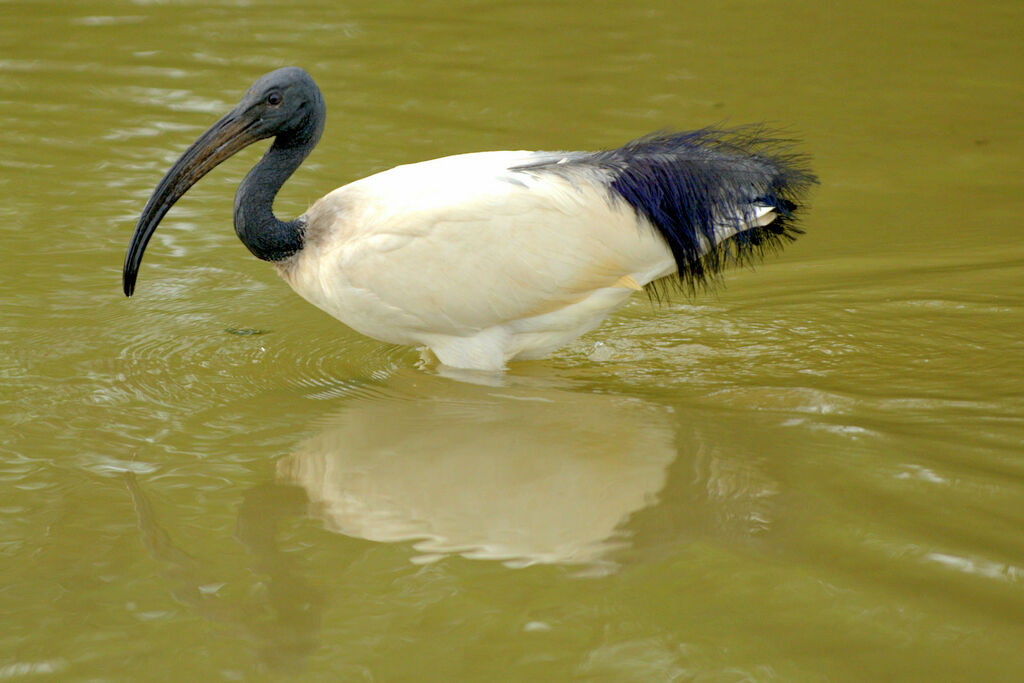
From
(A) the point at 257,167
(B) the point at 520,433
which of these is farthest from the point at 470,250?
(A) the point at 257,167

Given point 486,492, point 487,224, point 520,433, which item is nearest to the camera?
point 486,492

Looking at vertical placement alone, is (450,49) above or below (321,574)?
above

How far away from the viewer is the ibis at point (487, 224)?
16.5ft

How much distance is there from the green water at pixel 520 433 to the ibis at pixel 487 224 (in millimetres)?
382

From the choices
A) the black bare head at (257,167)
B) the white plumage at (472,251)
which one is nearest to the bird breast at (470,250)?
the white plumage at (472,251)

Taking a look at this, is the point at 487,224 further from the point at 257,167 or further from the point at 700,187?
the point at 257,167

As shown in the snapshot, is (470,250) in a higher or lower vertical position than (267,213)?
lower

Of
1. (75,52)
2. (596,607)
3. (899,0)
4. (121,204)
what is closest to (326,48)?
(75,52)

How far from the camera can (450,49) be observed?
996cm

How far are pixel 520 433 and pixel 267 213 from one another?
4.74 feet

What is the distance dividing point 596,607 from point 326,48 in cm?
727

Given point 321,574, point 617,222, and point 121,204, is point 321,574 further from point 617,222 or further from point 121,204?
point 121,204

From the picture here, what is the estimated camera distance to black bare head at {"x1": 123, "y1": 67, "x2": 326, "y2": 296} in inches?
201

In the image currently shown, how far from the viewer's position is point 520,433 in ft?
15.6
